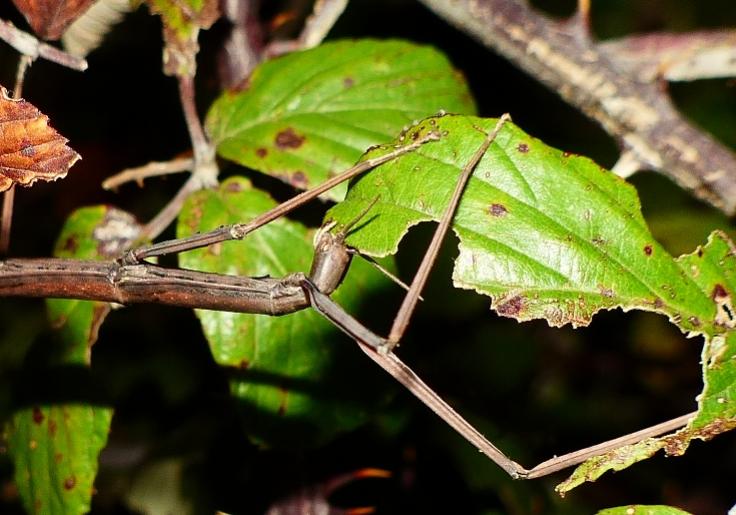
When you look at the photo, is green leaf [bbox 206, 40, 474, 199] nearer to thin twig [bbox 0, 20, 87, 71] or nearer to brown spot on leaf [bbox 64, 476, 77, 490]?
thin twig [bbox 0, 20, 87, 71]

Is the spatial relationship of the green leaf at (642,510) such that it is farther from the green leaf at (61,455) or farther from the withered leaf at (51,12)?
the withered leaf at (51,12)

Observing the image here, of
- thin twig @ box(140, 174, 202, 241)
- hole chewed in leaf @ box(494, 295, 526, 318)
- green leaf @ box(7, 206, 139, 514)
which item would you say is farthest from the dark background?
hole chewed in leaf @ box(494, 295, 526, 318)

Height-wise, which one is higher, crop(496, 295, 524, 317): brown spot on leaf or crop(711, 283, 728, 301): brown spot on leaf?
crop(711, 283, 728, 301): brown spot on leaf

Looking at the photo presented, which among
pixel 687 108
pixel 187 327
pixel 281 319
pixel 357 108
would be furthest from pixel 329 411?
pixel 687 108

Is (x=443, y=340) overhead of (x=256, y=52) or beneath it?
beneath

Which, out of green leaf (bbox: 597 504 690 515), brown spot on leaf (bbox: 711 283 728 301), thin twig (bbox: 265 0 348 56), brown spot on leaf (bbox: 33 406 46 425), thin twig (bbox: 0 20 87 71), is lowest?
green leaf (bbox: 597 504 690 515)

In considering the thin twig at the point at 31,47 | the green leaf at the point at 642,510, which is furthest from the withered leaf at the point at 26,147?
the green leaf at the point at 642,510

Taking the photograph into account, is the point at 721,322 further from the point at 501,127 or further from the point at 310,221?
the point at 310,221

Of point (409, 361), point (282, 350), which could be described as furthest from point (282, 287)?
point (409, 361)
